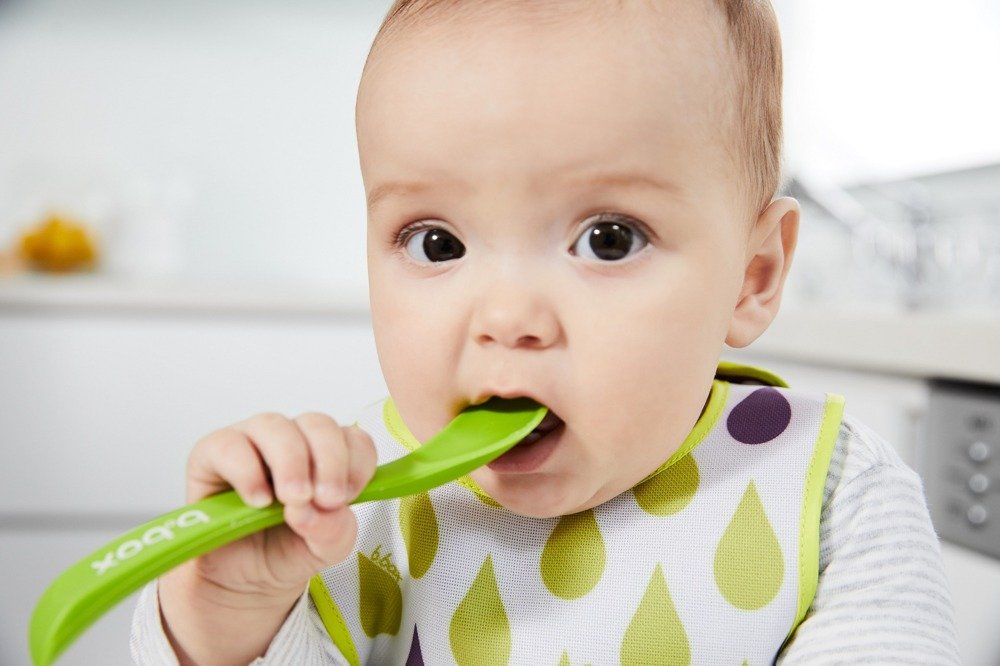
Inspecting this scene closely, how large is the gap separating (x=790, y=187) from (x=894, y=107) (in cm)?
33

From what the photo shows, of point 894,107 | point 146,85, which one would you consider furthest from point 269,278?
point 894,107

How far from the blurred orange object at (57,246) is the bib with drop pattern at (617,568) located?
205 cm

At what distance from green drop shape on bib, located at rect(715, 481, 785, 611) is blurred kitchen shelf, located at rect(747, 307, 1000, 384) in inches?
20.6

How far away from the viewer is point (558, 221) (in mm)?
556

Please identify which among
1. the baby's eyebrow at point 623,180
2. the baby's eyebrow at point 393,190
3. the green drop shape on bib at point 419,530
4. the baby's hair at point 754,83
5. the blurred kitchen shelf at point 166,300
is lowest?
the green drop shape on bib at point 419,530

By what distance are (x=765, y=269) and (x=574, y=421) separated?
22 cm

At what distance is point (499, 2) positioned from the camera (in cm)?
57

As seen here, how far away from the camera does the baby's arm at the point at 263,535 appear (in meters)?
Result: 0.48

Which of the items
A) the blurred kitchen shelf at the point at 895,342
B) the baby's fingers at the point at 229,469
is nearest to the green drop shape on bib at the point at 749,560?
the baby's fingers at the point at 229,469

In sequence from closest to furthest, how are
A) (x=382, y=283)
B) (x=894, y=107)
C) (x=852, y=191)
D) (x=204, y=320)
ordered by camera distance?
(x=382, y=283) < (x=204, y=320) < (x=894, y=107) < (x=852, y=191)

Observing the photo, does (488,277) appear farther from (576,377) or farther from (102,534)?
(102,534)

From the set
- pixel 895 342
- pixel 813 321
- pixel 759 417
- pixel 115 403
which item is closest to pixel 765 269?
pixel 759 417

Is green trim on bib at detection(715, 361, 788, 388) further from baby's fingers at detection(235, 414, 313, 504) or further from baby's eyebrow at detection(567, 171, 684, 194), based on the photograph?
baby's fingers at detection(235, 414, 313, 504)

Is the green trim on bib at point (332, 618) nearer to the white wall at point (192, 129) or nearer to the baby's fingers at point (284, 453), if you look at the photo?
the baby's fingers at point (284, 453)
